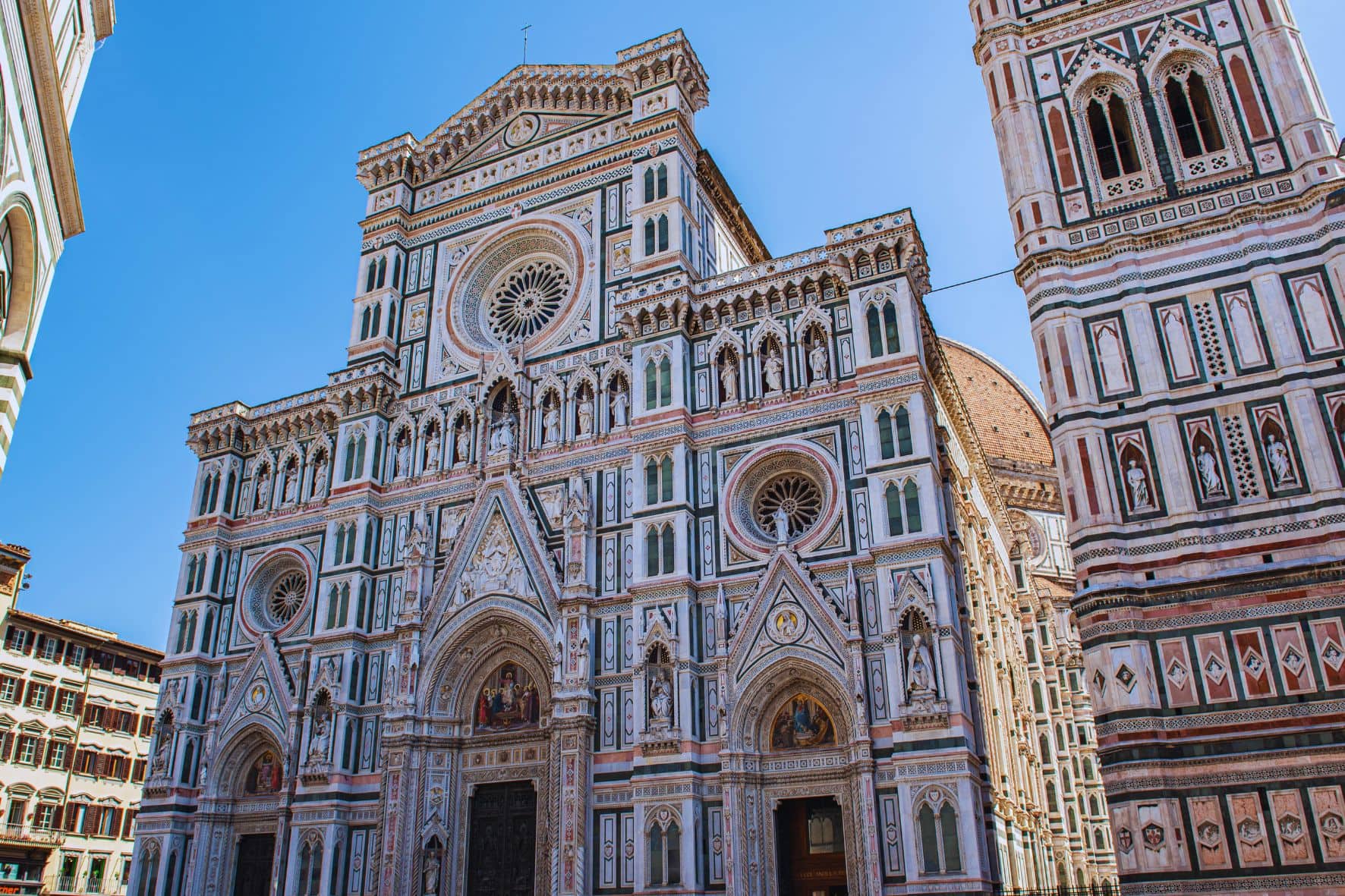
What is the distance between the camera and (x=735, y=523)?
22969 mm

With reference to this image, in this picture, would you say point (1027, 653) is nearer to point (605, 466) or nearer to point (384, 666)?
point (605, 466)

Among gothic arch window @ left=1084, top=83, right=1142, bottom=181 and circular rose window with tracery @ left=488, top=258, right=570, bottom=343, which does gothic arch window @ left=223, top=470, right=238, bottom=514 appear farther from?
gothic arch window @ left=1084, top=83, right=1142, bottom=181

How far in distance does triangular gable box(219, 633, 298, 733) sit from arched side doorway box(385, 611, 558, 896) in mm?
4441

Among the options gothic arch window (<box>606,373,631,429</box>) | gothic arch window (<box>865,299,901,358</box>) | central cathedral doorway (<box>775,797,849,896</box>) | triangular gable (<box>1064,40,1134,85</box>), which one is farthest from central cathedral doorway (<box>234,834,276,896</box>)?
triangular gable (<box>1064,40,1134,85</box>)

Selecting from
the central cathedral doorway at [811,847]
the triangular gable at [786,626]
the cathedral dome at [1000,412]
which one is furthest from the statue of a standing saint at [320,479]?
the cathedral dome at [1000,412]

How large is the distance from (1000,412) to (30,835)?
Answer: 46.3 meters

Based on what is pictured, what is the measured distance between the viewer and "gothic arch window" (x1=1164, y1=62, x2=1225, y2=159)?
2052 centimetres

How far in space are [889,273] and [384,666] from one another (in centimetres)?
1530

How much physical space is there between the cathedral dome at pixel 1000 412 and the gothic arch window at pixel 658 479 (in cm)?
2889

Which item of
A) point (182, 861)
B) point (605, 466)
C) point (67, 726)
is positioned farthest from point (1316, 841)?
point (67, 726)

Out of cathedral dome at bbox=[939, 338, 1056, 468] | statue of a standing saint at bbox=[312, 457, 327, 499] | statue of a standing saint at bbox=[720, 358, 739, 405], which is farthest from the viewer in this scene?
cathedral dome at bbox=[939, 338, 1056, 468]

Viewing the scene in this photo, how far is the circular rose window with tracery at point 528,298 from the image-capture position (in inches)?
1126

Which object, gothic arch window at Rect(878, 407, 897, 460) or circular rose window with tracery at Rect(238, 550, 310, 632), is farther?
circular rose window with tracery at Rect(238, 550, 310, 632)

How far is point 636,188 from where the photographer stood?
27969mm
